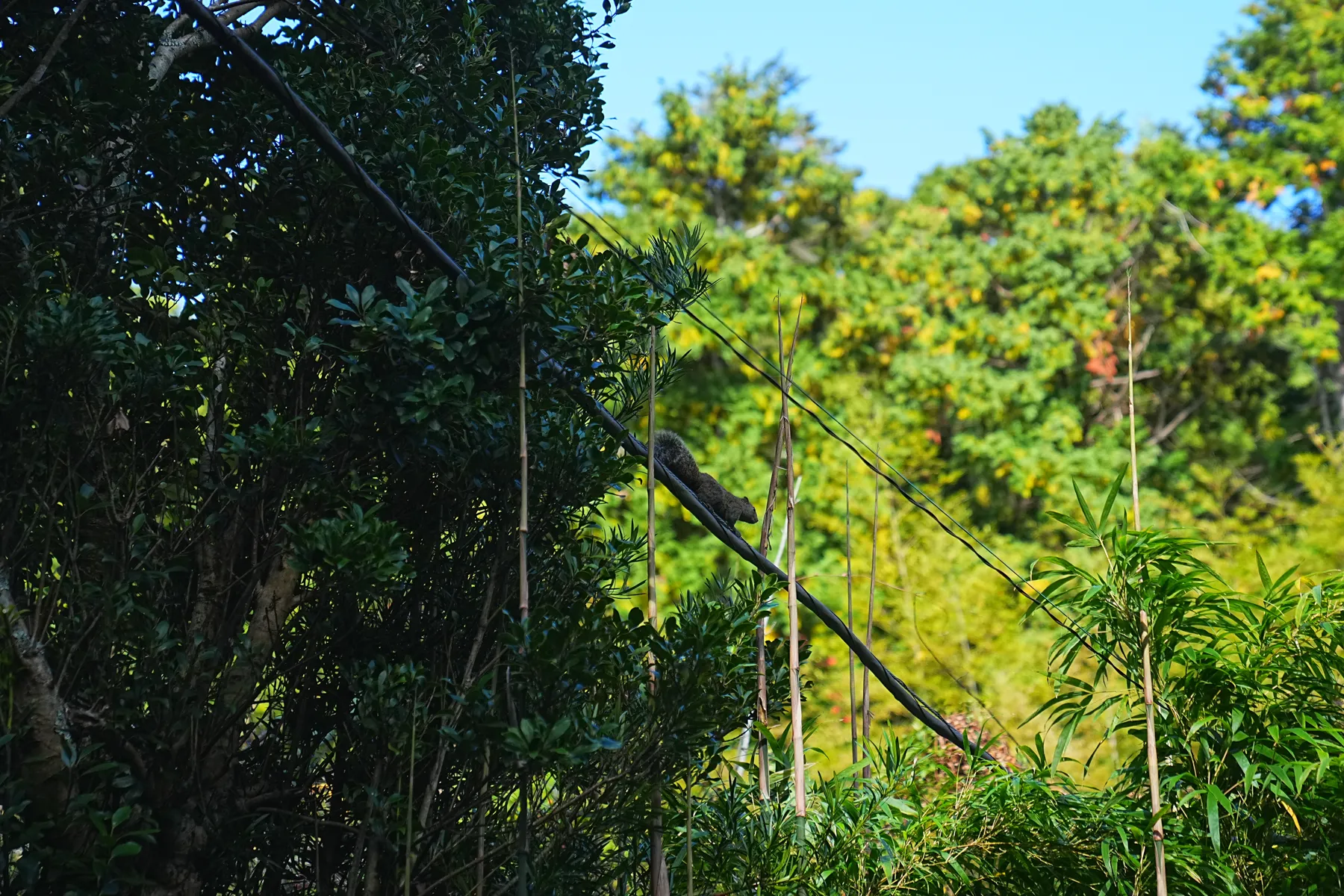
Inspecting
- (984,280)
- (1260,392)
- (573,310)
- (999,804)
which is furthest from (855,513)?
(573,310)

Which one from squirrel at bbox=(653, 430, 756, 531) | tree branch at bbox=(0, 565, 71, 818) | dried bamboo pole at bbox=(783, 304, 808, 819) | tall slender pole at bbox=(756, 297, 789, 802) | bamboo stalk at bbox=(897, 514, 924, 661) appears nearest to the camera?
tree branch at bbox=(0, 565, 71, 818)

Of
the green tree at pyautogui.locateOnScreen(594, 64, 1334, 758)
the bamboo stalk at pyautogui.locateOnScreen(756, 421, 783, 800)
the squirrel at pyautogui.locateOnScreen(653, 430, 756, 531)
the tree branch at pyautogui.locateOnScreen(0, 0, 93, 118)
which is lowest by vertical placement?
the bamboo stalk at pyautogui.locateOnScreen(756, 421, 783, 800)

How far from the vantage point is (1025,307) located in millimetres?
11023

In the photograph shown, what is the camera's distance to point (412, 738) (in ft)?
5.87

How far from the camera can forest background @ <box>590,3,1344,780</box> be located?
411 inches

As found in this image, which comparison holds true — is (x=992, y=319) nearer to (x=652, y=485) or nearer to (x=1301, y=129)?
(x=1301, y=129)

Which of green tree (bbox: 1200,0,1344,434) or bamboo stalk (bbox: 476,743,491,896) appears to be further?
green tree (bbox: 1200,0,1344,434)

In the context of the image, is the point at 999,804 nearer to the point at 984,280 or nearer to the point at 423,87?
the point at 423,87

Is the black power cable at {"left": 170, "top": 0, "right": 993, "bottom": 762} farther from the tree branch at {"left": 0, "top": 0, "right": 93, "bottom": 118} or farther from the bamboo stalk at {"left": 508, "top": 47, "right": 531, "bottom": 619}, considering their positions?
the tree branch at {"left": 0, "top": 0, "right": 93, "bottom": 118}

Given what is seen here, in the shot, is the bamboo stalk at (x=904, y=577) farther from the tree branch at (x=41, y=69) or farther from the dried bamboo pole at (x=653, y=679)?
the tree branch at (x=41, y=69)

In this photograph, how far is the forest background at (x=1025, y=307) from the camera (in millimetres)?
10430

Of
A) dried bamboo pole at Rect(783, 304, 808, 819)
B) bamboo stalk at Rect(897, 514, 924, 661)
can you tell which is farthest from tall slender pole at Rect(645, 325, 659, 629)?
bamboo stalk at Rect(897, 514, 924, 661)

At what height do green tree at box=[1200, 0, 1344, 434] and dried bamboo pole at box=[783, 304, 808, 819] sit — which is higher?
green tree at box=[1200, 0, 1344, 434]

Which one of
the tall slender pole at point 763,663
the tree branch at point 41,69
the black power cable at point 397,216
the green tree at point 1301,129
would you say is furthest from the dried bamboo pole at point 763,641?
the green tree at point 1301,129
